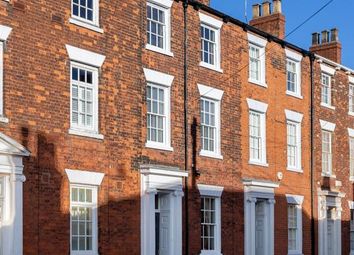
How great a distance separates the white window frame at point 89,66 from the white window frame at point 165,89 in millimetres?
2116

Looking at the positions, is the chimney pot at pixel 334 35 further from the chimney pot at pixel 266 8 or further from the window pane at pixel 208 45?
the window pane at pixel 208 45

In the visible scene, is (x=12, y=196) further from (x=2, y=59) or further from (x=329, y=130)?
(x=329, y=130)

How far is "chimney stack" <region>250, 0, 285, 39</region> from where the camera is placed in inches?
1237

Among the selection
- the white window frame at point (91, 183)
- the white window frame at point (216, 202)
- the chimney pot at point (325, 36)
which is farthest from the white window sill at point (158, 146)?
the chimney pot at point (325, 36)

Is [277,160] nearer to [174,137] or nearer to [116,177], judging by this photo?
[174,137]

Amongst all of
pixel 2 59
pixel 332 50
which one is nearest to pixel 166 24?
pixel 2 59

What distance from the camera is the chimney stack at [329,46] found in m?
35.4

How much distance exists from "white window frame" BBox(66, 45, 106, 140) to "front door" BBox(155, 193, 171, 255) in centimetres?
343

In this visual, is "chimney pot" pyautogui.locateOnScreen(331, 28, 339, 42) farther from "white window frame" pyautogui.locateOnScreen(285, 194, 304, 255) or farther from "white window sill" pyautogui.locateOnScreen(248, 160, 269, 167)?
"white window sill" pyautogui.locateOnScreen(248, 160, 269, 167)

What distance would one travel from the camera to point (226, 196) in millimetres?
25719

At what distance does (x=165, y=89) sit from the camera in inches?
930

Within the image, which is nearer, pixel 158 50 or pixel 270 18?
pixel 158 50

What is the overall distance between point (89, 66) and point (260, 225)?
33.3 feet

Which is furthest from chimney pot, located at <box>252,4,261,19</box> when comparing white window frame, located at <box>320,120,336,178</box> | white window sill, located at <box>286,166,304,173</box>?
white window sill, located at <box>286,166,304,173</box>
